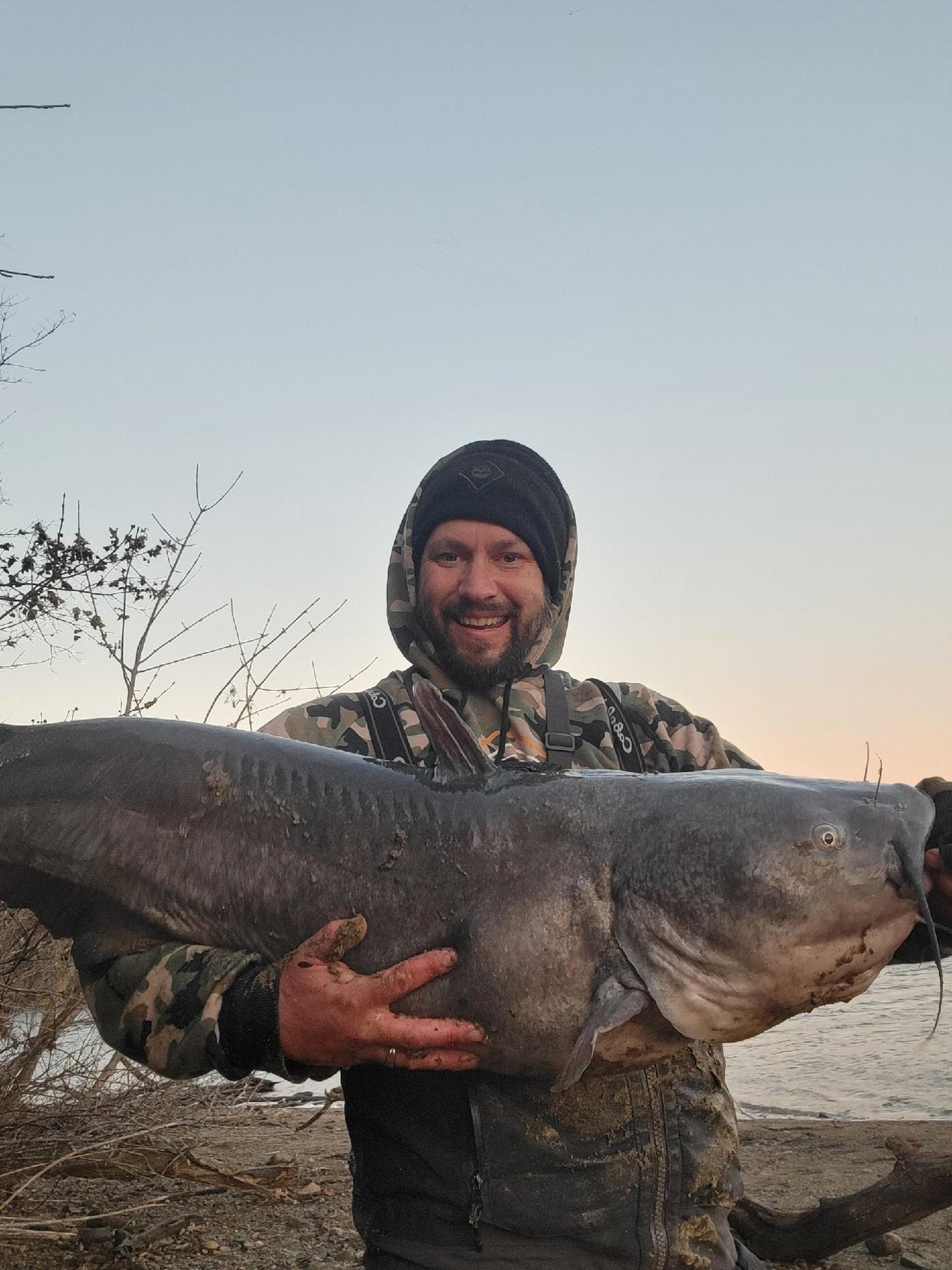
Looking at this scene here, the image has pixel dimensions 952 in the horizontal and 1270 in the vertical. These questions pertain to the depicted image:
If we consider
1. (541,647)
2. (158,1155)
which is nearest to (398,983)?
(541,647)

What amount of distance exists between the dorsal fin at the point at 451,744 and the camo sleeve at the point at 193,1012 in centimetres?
60

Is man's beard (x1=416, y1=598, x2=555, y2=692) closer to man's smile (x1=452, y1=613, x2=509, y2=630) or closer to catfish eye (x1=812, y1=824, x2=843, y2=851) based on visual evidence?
man's smile (x1=452, y1=613, x2=509, y2=630)

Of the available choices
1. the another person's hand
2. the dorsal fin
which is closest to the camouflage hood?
the dorsal fin

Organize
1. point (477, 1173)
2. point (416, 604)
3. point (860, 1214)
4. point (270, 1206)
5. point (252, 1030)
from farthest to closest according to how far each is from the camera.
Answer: point (270, 1206), point (860, 1214), point (416, 604), point (477, 1173), point (252, 1030)

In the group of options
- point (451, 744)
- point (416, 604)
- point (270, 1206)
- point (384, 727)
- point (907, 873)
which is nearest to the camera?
point (907, 873)

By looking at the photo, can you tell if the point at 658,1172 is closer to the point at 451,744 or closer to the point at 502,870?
the point at 502,870

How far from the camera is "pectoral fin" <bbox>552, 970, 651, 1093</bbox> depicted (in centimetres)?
218

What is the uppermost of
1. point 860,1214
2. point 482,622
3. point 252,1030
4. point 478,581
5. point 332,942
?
point 478,581

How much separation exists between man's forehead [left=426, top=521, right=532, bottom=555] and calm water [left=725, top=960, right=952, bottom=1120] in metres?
4.13

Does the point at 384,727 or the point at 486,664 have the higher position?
the point at 486,664

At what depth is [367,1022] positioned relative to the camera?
2277 millimetres

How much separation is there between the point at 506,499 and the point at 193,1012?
1.89 metres

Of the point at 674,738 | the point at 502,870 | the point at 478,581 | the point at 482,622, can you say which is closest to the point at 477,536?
the point at 478,581

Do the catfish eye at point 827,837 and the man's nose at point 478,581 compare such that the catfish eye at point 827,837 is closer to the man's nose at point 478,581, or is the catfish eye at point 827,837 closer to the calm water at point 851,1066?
the man's nose at point 478,581
